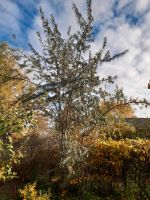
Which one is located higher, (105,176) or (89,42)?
(89,42)

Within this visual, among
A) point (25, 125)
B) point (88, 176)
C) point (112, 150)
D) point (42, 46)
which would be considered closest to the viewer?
point (25, 125)

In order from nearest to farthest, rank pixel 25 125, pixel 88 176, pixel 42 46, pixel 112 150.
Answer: pixel 25 125 → pixel 112 150 → pixel 88 176 → pixel 42 46

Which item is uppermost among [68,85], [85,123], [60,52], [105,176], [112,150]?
[60,52]

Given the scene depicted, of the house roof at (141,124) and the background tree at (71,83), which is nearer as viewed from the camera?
the background tree at (71,83)

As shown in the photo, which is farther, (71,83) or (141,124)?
(141,124)

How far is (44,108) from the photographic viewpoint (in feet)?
47.0

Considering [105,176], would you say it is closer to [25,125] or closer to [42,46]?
[42,46]

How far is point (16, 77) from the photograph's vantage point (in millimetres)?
15094

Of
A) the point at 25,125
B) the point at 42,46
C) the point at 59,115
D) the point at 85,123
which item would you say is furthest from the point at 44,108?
the point at 25,125

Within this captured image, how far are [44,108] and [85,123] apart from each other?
1784mm

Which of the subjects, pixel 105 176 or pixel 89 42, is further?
pixel 89 42

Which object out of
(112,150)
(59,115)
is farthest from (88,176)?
(59,115)

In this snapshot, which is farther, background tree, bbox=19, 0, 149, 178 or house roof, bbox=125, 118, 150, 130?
house roof, bbox=125, 118, 150, 130

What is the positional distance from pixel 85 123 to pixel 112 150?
68.0 inches
